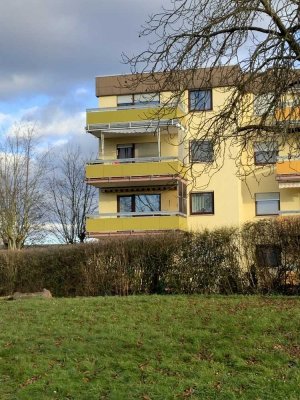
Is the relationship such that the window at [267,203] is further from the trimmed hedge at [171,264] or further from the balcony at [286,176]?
the trimmed hedge at [171,264]

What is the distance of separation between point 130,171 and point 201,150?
20.8 metres

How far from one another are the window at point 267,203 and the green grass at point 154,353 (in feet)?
62.5

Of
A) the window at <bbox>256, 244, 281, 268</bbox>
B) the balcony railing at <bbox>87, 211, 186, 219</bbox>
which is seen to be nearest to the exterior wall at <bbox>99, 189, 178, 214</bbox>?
the balcony railing at <bbox>87, 211, 186, 219</bbox>

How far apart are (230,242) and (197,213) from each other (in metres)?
15.4

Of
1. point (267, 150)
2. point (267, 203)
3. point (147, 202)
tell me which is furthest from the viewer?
point (147, 202)

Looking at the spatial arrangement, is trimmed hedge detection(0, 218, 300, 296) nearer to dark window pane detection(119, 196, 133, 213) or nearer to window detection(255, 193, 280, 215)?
dark window pane detection(119, 196, 133, 213)

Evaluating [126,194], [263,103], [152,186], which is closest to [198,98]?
[263,103]

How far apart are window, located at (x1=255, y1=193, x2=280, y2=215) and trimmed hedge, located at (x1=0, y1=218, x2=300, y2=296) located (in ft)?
46.9

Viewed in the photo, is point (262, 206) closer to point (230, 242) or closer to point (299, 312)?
point (230, 242)

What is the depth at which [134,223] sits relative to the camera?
3044cm

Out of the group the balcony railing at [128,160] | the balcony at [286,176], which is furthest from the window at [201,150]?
the balcony at [286,176]

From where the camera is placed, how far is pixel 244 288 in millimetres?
17000

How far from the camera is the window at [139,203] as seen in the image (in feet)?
107

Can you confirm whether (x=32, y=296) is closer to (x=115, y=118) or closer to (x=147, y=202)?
(x=147, y=202)
